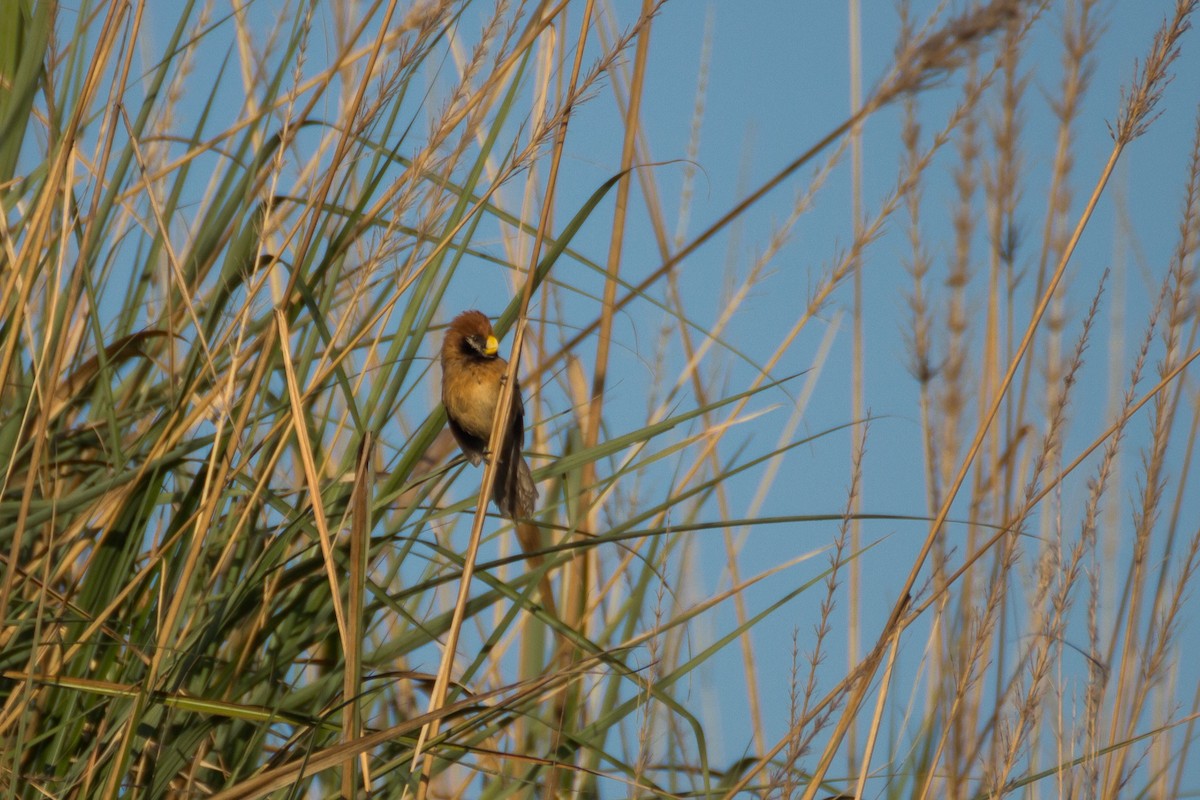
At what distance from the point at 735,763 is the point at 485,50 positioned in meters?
1.11

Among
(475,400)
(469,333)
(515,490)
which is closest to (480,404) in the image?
(475,400)

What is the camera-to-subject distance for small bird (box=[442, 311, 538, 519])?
6.84 feet

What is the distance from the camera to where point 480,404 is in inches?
106

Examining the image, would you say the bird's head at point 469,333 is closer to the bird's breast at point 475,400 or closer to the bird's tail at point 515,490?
the bird's breast at point 475,400

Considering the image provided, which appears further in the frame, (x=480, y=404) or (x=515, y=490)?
(x=480, y=404)

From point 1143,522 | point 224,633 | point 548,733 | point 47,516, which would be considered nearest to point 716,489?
point 548,733

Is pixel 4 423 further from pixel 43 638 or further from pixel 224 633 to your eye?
pixel 224 633

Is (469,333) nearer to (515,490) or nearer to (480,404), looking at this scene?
(480,404)

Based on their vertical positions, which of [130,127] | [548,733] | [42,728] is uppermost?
[130,127]

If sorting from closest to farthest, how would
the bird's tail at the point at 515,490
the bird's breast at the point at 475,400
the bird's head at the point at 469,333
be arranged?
1. the bird's tail at the point at 515,490
2. the bird's breast at the point at 475,400
3. the bird's head at the point at 469,333

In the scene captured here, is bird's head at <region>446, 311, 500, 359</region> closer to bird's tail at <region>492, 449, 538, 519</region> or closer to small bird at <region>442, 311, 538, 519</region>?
small bird at <region>442, 311, 538, 519</region>

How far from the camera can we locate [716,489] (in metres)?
2.39

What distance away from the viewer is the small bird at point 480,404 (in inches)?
82.1

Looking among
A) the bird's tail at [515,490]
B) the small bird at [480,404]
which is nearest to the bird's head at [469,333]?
the small bird at [480,404]
